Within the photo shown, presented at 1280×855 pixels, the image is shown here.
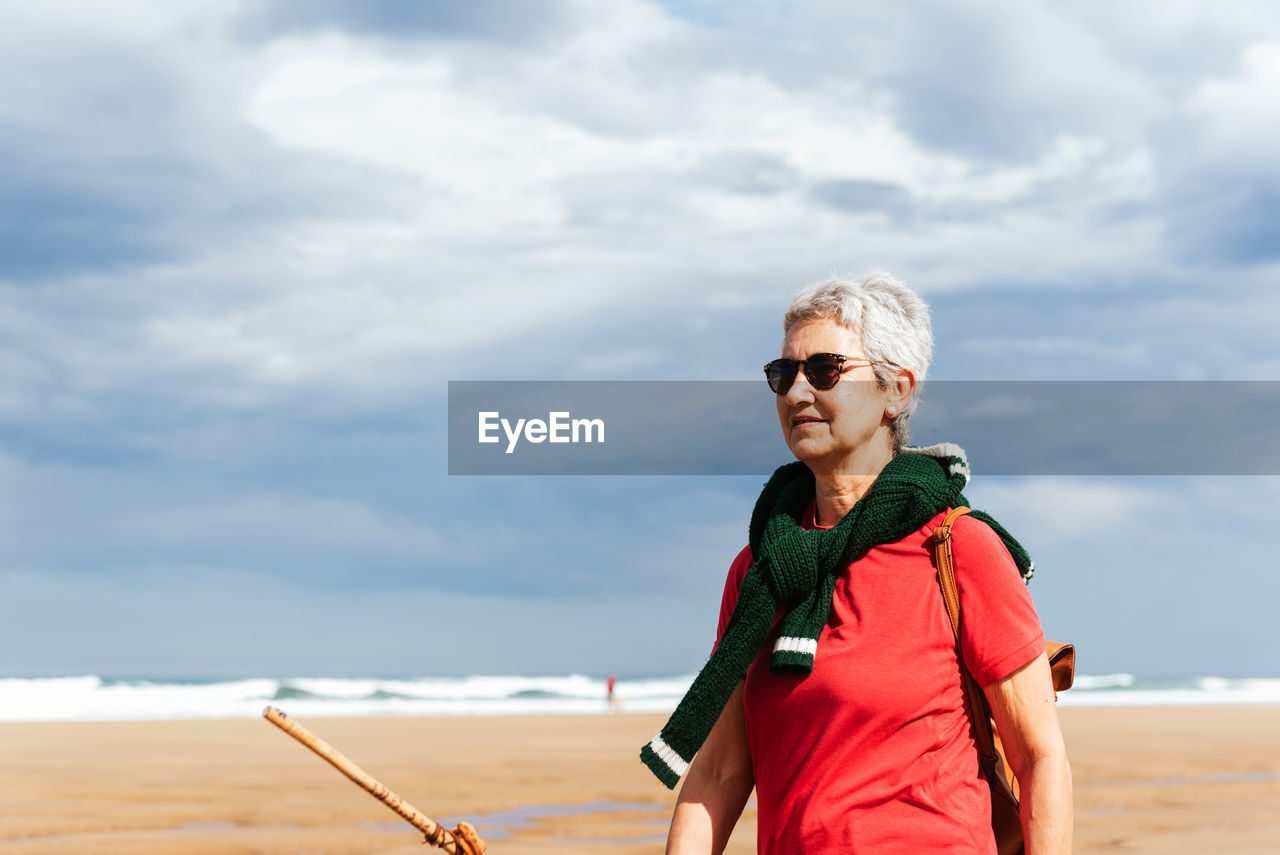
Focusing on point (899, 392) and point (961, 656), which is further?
point (899, 392)

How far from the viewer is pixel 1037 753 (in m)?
2.21

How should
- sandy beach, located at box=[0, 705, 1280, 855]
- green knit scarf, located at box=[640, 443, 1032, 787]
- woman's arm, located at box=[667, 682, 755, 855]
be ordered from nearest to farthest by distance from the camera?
green knit scarf, located at box=[640, 443, 1032, 787], woman's arm, located at box=[667, 682, 755, 855], sandy beach, located at box=[0, 705, 1280, 855]

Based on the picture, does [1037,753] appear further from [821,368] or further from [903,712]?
[821,368]

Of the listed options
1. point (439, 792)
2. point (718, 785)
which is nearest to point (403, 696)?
point (439, 792)

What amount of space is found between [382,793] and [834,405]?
1147 mm

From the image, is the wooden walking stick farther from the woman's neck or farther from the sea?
the sea

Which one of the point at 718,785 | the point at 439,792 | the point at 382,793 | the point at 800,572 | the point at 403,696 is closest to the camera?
the point at 382,793

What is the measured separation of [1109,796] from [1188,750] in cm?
706

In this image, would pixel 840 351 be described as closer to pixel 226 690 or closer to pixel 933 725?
pixel 933 725

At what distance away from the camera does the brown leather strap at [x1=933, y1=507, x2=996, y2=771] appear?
7.39 ft

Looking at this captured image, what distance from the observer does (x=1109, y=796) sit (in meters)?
13.4

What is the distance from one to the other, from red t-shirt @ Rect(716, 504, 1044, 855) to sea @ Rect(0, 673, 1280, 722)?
96.7ft

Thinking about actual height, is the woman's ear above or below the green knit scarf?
above

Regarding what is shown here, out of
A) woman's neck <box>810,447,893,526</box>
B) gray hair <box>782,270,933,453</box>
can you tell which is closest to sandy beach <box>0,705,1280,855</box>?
woman's neck <box>810,447,893,526</box>
